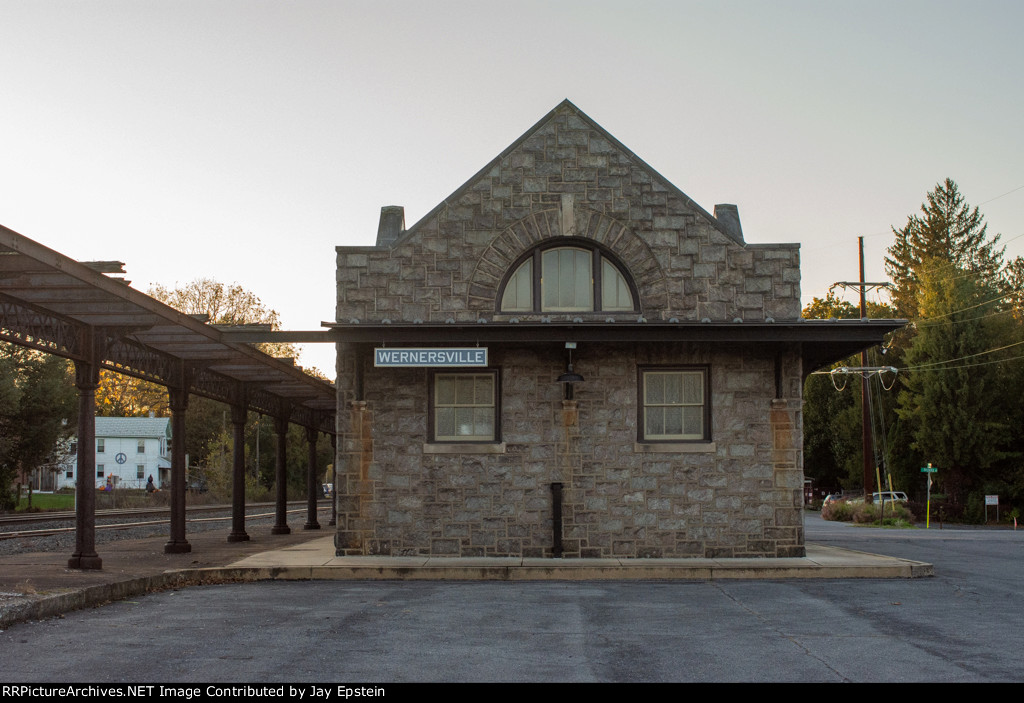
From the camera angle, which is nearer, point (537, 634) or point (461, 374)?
point (537, 634)

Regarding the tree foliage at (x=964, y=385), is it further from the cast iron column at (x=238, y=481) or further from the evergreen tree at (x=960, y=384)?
the cast iron column at (x=238, y=481)

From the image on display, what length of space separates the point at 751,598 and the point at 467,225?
7312 millimetres

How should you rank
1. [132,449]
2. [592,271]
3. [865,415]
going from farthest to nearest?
[132,449]
[865,415]
[592,271]

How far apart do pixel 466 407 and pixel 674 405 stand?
3.25 m

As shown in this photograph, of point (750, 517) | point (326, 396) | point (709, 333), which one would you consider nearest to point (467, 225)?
point (709, 333)

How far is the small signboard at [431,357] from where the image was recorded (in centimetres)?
1484

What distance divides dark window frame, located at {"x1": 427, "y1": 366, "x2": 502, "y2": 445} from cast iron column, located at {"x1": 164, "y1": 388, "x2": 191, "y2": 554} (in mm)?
4867

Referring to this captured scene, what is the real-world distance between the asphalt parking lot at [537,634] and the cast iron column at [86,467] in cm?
212

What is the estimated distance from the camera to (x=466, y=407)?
15.8m

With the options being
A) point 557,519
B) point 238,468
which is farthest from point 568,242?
point 238,468

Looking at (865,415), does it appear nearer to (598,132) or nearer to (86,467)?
(598,132)

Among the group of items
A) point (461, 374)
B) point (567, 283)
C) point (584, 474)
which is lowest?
point (584, 474)

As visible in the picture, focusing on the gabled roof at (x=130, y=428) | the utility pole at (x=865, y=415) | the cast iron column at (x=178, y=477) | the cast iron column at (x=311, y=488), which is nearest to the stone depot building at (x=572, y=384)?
the cast iron column at (x=178, y=477)
